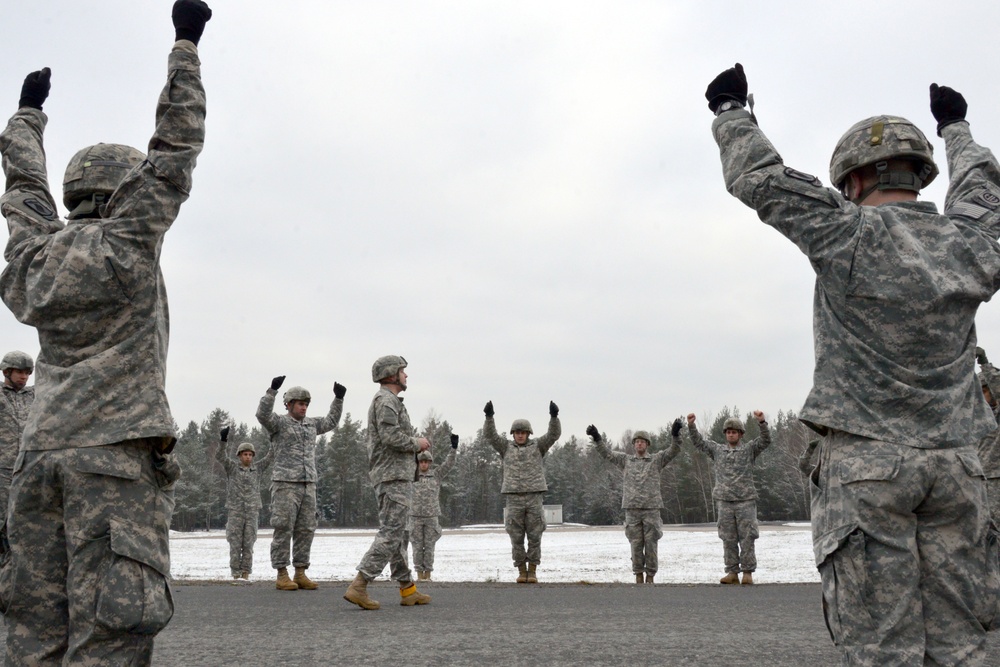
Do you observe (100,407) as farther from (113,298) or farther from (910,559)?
(910,559)

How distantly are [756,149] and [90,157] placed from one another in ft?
9.42

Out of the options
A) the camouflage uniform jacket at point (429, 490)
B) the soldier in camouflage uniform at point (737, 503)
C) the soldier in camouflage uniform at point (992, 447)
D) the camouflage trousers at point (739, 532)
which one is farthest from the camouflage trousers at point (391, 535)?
the soldier in camouflage uniform at point (992, 447)

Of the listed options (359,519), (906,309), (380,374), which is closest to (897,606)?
(906,309)

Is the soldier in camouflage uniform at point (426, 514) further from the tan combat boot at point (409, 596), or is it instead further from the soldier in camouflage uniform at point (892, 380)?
the soldier in camouflage uniform at point (892, 380)

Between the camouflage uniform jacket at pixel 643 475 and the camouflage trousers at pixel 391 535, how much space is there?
21.0 ft

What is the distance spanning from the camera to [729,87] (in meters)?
3.42

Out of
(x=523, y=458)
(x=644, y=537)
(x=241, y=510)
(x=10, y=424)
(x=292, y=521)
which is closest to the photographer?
(x=10, y=424)

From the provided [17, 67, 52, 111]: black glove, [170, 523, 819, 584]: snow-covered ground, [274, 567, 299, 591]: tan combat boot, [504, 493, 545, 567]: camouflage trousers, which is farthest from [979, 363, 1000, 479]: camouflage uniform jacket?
[17, 67, 52, 111]: black glove

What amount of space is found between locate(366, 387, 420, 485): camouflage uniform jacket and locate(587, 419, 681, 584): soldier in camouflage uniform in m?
6.21

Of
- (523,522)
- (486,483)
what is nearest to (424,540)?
(523,522)

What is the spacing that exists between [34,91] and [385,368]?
5.58 meters

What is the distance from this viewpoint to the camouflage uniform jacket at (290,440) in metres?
11.3

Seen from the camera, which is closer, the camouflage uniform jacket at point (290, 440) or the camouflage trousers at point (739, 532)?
the camouflage uniform jacket at point (290, 440)

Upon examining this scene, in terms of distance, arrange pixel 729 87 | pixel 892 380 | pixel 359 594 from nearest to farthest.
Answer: pixel 892 380, pixel 729 87, pixel 359 594
